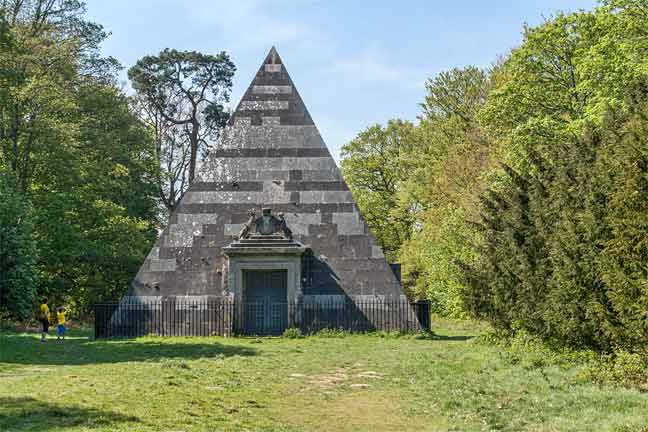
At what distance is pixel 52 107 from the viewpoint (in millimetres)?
26703

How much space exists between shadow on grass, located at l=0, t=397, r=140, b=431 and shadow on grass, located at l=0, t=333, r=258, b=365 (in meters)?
5.30

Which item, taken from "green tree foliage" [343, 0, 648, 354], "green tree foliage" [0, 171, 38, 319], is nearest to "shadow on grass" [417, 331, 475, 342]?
"green tree foliage" [343, 0, 648, 354]

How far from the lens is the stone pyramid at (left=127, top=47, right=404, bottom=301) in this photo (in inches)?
787

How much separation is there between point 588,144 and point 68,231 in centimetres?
2106

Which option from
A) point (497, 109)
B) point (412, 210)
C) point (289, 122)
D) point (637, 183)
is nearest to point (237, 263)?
point (289, 122)

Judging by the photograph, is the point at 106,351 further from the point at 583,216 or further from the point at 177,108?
the point at 177,108

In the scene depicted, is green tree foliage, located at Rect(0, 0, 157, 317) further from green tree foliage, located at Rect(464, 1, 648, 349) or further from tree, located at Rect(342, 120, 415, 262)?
green tree foliage, located at Rect(464, 1, 648, 349)

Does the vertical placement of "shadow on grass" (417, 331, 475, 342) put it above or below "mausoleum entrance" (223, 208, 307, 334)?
below

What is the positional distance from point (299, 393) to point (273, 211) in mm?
10948

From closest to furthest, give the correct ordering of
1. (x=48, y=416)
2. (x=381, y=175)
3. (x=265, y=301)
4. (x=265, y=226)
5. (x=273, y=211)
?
(x=48, y=416) < (x=265, y=226) < (x=265, y=301) < (x=273, y=211) < (x=381, y=175)

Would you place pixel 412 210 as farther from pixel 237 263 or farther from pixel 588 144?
pixel 588 144

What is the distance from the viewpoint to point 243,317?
778 inches

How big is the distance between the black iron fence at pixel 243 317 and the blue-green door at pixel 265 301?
27mm

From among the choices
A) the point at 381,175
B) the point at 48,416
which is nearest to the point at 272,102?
the point at 48,416
